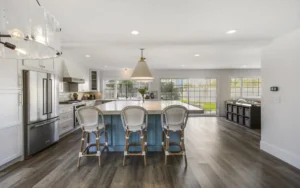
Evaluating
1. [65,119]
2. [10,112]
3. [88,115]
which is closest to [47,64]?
[10,112]

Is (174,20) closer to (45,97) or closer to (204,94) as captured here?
(45,97)

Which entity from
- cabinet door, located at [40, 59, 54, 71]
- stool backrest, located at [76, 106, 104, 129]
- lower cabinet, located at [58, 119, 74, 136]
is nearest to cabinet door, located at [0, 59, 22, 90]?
cabinet door, located at [40, 59, 54, 71]

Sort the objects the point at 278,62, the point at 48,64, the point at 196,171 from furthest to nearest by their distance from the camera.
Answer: the point at 48,64 < the point at 278,62 < the point at 196,171

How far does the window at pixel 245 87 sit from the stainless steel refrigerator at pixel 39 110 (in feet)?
25.8

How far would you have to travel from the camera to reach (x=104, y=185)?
7.90 feet

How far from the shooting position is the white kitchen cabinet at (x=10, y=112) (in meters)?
2.84

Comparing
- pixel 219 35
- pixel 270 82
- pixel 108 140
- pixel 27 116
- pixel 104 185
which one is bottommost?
pixel 104 185

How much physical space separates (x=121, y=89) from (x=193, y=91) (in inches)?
144

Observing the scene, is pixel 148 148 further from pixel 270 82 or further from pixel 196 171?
pixel 270 82

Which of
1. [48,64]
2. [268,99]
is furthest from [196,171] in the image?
[48,64]

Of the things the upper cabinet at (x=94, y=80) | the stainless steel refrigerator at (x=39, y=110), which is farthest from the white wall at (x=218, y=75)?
the stainless steel refrigerator at (x=39, y=110)

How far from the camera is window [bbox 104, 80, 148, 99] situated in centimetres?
872

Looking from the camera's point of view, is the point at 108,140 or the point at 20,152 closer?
the point at 20,152

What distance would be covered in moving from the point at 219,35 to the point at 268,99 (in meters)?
1.79
